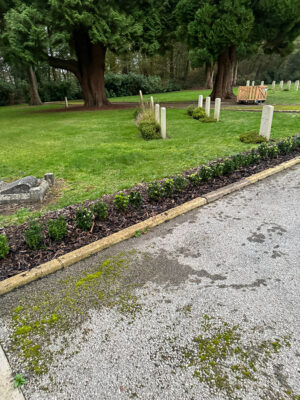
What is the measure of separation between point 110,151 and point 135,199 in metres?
4.31

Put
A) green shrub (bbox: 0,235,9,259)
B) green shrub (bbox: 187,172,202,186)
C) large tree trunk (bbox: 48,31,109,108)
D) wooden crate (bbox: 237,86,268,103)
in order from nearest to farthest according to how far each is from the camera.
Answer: green shrub (bbox: 0,235,9,259)
green shrub (bbox: 187,172,202,186)
wooden crate (bbox: 237,86,268,103)
large tree trunk (bbox: 48,31,109,108)

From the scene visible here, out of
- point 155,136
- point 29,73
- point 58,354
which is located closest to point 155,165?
point 155,136

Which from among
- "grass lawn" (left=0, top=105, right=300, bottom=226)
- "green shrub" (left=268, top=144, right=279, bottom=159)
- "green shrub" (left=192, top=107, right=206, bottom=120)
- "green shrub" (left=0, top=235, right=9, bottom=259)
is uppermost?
"green shrub" (left=192, top=107, right=206, bottom=120)

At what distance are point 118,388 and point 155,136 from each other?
8547mm

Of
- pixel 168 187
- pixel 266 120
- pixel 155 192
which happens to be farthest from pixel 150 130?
pixel 155 192

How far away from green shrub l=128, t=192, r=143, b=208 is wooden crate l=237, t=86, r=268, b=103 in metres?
16.2

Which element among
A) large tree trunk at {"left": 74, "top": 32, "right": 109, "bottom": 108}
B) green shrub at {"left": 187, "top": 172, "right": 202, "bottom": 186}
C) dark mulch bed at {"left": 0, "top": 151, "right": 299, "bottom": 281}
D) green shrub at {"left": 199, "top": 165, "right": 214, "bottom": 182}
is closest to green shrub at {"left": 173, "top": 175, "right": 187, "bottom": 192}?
dark mulch bed at {"left": 0, "top": 151, "right": 299, "bottom": 281}

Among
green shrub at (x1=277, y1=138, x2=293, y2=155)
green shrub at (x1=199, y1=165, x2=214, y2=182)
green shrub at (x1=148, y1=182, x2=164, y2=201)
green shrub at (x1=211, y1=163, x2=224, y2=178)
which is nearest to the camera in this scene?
green shrub at (x1=148, y1=182, x2=164, y2=201)

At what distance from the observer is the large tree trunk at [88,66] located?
18781 mm

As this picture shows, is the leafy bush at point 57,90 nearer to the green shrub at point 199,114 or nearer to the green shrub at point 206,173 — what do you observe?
the green shrub at point 199,114

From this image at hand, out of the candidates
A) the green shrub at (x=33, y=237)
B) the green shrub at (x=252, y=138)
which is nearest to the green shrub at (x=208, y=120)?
the green shrub at (x=252, y=138)

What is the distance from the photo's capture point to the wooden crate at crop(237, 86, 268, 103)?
16.9m

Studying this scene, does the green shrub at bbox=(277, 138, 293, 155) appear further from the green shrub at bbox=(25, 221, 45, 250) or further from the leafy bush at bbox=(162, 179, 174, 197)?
the green shrub at bbox=(25, 221, 45, 250)

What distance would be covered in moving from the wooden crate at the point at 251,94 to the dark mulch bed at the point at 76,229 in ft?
47.2
